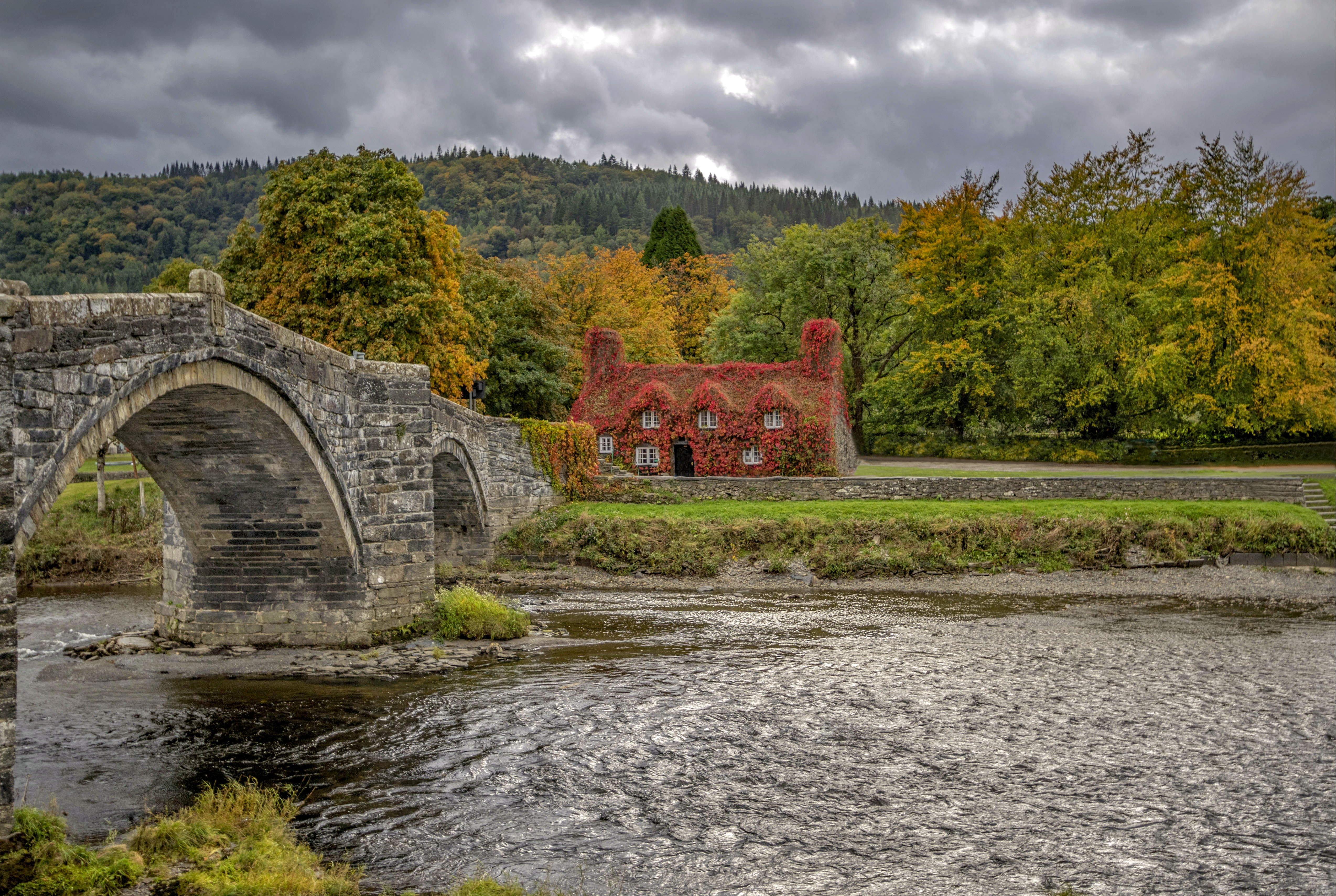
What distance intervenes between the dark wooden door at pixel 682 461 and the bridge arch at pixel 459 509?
457 inches

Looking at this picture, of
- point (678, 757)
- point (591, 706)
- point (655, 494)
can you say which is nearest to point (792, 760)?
point (678, 757)

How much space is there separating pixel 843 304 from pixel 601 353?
13.2 meters

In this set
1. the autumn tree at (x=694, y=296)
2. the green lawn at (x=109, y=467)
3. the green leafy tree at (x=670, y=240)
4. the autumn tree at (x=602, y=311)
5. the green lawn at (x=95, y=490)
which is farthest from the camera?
the green leafy tree at (x=670, y=240)

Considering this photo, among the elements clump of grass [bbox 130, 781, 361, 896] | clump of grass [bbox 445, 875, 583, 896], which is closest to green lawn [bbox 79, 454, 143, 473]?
clump of grass [bbox 130, 781, 361, 896]

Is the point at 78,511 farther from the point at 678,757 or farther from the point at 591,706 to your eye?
the point at 678,757

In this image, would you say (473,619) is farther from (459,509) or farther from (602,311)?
(602,311)

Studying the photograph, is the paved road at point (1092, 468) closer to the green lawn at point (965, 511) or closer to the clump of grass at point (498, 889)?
the green lawn at point (965, 511)

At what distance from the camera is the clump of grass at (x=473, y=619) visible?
55.9ft

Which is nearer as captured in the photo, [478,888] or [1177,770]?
[478,888]

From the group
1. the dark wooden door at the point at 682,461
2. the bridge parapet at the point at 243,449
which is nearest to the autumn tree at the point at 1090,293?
the dark wooden door at the point at 682,461

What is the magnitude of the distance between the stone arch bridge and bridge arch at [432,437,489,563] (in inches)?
157

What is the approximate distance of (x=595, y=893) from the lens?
788cm

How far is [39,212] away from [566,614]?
114 feet

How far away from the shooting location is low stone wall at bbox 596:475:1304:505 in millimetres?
27078
